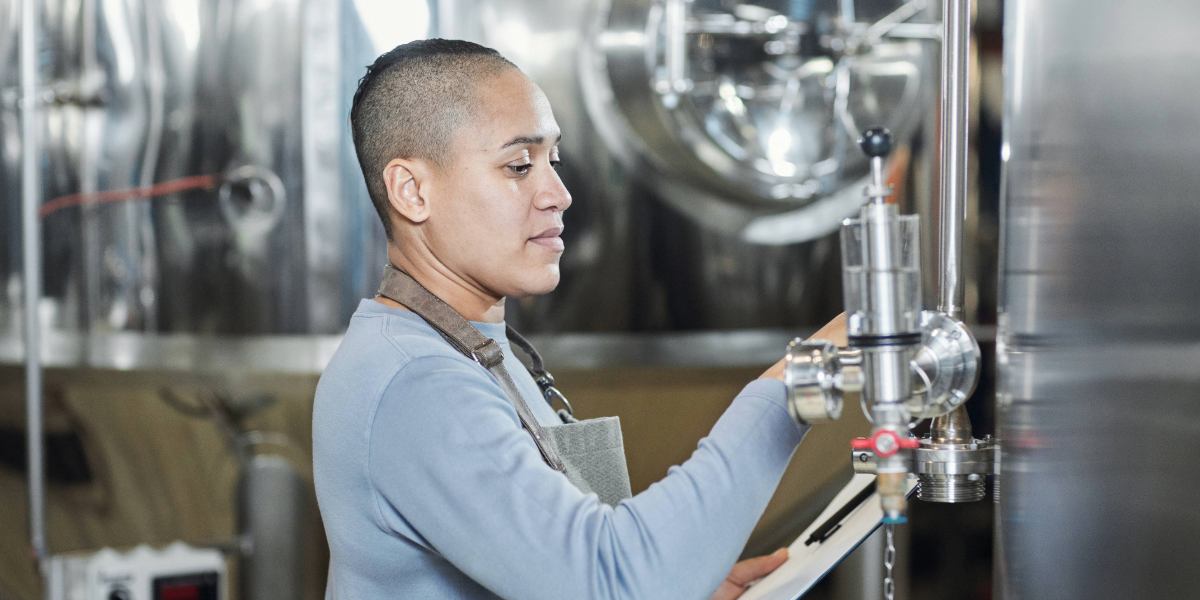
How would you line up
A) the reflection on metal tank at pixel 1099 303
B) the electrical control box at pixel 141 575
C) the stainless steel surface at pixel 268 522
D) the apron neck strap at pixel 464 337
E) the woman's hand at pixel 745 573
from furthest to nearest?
→ 1. the stainless steel surface at pixel 268 522
2. the electrical control box at pixel 141 575
3. the woman's hand at pixel 745 573
4. the apron neck strap at pixel 464 337
5. the reflection on metal tank at pixel 1099 303

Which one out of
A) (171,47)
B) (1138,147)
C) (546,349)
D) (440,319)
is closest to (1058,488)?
(1138,147)

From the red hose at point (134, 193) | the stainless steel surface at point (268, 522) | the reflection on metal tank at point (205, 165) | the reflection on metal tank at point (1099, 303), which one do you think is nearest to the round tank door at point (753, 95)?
the reflection on metal tank at point (205, 165)

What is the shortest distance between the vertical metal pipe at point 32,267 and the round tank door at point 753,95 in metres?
0.91

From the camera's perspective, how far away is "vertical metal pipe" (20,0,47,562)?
1808mm

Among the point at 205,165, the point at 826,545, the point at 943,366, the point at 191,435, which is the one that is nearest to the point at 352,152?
the point at 205,165

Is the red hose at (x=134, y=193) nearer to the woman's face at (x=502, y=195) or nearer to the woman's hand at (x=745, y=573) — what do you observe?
the woman's face at (x=502, y=195)

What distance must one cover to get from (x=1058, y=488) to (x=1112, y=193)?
0.63 feet

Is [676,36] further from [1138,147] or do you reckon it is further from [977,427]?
[1138,147]

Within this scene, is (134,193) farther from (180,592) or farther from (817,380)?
(817,380)

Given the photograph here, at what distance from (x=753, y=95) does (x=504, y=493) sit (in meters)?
1.18

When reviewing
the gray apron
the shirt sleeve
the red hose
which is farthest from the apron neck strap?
the red hose

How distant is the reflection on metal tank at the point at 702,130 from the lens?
1.74m

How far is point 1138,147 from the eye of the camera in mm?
637

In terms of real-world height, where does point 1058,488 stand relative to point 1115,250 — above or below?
below
